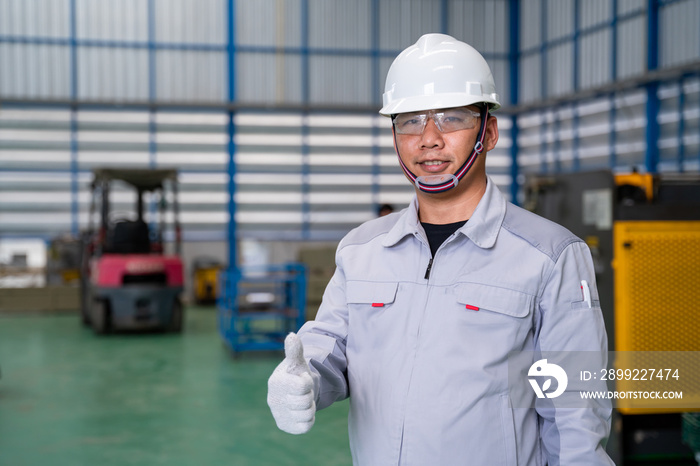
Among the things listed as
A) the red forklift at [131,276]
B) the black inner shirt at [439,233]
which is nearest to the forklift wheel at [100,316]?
the red forklift at [131,276]

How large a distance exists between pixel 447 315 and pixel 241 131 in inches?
535

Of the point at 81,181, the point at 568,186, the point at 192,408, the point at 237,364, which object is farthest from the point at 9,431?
the point at 81,181

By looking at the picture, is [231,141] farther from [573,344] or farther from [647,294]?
[573,344]

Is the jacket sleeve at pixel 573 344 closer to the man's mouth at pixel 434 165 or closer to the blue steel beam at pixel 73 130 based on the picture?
the man's mouth at pixel 434 165

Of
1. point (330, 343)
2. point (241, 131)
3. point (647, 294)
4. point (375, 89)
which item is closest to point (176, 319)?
point (241, 131)

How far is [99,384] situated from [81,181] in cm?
833

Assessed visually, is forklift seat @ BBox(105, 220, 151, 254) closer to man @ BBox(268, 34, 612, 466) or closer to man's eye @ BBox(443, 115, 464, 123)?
man @ BBox(268, 34, 612, 466)

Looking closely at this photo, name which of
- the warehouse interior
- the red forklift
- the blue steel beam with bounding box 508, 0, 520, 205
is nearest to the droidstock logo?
the warehouse interior

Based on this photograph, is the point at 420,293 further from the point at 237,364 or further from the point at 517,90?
the point at 517,90

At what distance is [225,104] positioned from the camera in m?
14.5

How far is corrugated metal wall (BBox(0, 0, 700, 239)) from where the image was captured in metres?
14.0

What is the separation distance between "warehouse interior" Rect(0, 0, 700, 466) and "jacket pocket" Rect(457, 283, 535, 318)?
261 inches

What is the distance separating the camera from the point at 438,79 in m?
1.95

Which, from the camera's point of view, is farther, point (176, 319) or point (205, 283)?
point (205, 283)
